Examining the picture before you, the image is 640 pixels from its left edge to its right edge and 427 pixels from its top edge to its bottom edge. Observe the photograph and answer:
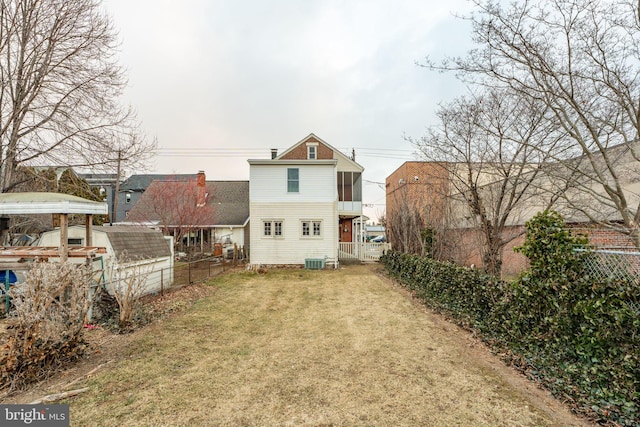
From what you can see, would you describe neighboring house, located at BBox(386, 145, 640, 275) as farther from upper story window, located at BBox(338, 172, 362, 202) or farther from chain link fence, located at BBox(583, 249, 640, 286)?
upper story window, located at BBox(338, 172, 362, 202)

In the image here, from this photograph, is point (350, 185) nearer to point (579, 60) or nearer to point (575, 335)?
point (579, 60)

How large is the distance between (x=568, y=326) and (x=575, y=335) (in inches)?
4.9

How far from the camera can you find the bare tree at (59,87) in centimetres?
809

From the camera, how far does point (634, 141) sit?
18.0 feet

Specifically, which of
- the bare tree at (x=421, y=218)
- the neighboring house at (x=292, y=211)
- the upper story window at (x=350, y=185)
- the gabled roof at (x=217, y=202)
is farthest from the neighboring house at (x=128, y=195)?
the bare tree at (x=421, y=218)

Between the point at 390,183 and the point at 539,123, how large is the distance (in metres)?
19.3

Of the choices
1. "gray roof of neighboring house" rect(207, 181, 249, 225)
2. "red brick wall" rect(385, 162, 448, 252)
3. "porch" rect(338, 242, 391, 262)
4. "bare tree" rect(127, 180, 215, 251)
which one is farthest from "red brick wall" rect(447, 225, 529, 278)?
"bare tree" rect(127, 180, 215, 251)

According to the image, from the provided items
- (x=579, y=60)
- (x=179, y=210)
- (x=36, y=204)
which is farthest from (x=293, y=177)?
(x=579, y=60)

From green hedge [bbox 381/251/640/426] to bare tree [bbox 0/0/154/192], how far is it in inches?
465

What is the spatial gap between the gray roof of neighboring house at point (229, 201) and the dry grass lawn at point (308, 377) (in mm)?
14546

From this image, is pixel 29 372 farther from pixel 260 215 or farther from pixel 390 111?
pixel 390 111

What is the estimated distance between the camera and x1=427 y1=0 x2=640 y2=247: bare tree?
16.2 feet

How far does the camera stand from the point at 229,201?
936 inches

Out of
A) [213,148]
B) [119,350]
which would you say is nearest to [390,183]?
[213,148]
